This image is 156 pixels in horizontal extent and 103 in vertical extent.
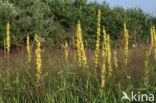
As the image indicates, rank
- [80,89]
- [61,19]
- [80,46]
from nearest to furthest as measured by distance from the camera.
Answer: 1. [80,89]
2. [80,46]
3. [61,19]

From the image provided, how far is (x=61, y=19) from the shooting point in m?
17.3

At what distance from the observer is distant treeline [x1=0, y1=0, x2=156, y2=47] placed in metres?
13.8

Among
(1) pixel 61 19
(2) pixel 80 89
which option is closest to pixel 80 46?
(2) pixel 80 89

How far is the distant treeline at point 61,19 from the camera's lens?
45.1ft

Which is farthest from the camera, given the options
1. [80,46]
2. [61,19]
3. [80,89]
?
[61,19]

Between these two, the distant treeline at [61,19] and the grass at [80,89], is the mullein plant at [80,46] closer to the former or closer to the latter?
the grass at [80,89]

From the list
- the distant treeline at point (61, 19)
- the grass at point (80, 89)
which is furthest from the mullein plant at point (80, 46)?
the distant treeline at point (61, 19)

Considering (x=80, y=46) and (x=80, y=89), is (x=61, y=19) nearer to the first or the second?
(x=80, y=46)

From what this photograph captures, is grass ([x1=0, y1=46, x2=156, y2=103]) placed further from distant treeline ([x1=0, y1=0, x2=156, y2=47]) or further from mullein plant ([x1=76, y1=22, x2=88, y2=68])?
distant treeline ([x1=0, y1=0, x2=156, y2=47])

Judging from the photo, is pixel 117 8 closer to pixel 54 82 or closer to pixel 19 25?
pixel 19 25

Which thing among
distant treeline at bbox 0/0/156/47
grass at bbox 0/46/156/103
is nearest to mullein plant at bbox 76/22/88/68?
grass at bbox 0/46/156/103

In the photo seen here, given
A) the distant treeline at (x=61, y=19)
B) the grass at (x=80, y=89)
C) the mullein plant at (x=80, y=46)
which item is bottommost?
the grass at (x=80, y=89)

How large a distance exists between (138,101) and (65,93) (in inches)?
46.6

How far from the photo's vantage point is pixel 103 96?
3.09 m
